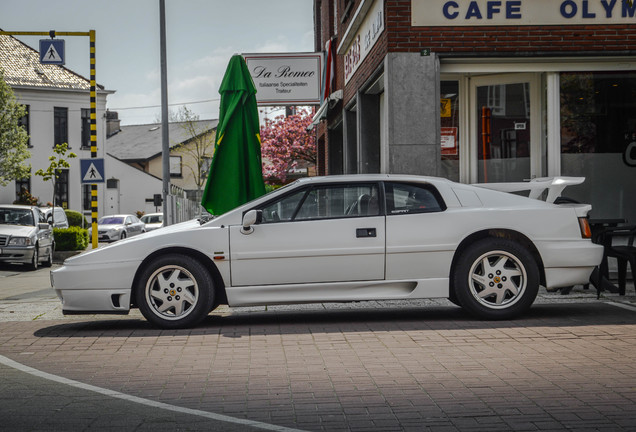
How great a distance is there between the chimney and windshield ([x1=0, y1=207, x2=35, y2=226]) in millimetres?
54208

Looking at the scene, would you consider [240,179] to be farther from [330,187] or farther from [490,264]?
[490,264]

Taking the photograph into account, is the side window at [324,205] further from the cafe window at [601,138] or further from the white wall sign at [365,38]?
the cafe window at [601,138]

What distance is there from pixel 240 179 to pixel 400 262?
120 inches

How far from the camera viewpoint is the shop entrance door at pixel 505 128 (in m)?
12.5

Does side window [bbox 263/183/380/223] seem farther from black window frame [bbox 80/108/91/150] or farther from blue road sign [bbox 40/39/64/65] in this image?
black window frame [bbox 80/108/91/150]

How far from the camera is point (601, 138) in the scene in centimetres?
1235

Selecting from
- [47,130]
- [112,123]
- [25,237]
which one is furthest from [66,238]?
[112,123]

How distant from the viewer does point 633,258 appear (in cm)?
917

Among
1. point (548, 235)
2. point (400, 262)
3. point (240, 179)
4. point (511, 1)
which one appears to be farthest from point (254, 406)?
point (511, 1)

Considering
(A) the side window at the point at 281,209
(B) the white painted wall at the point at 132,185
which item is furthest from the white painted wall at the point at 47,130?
(A) the side window at the point at 281,209

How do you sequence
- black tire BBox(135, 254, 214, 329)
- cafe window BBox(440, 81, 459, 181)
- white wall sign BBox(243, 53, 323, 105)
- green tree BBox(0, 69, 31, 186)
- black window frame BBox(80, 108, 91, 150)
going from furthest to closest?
black window frame BBox(80, 108, 91, 150) → green tree BBox(0, 69, 31, 186) → white wall sign BBox(243, 53, 323, 105) → cafe window BBox(440, 81, 459, 181) → black tire BBox(135, 254, 214, 329)

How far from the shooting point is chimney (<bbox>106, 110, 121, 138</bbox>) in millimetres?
73812

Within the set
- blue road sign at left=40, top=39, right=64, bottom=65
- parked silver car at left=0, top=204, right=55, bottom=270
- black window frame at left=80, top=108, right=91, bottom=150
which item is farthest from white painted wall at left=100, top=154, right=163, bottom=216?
blue road sign at left=40, top=39, right=64, bottom=65

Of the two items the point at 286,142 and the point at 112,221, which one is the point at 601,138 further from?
the point at 112,221
